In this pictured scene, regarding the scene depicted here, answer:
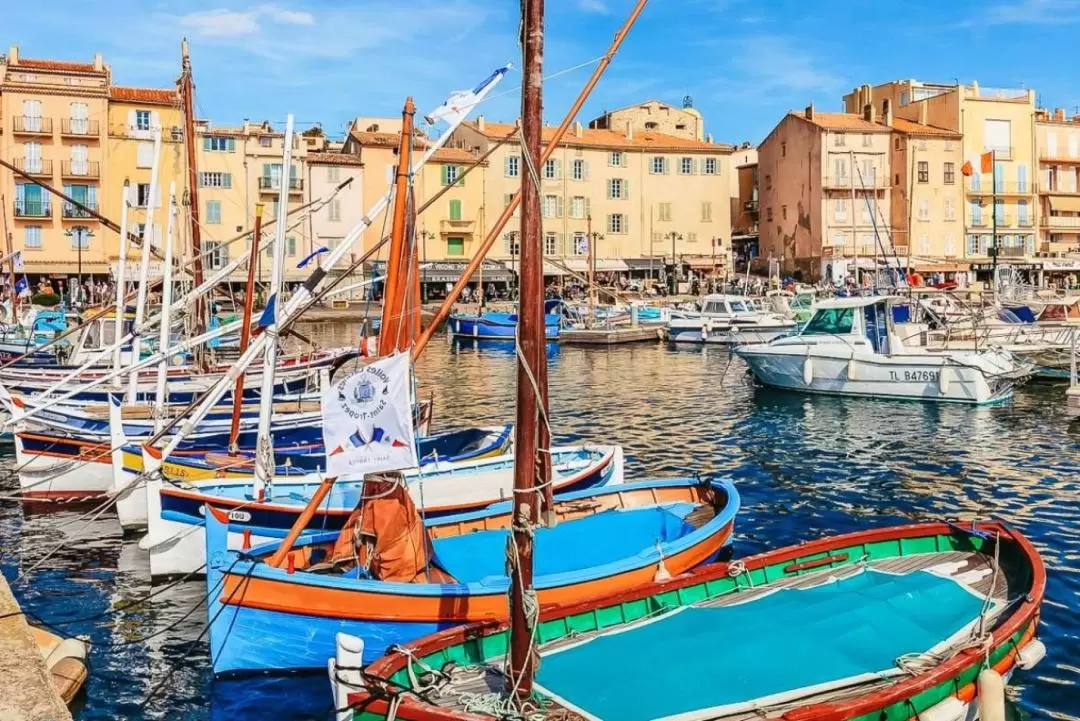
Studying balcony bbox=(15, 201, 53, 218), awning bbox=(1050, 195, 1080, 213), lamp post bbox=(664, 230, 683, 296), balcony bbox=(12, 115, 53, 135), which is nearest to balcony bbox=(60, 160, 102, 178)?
balcony bbox=(12, 115, 53, 135)

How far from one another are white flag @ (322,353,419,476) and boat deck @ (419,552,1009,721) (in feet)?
7.19

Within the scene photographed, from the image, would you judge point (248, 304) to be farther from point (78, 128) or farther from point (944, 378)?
point (78, 128)

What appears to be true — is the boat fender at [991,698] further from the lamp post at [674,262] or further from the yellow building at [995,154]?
the yellow building at [995,154]

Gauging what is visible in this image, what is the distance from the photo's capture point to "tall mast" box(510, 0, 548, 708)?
26.9 feet

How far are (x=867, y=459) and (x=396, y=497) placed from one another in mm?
15342

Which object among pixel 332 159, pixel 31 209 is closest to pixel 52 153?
pixel 31 209

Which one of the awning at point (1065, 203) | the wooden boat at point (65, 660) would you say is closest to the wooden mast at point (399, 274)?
the wooden boat at point (65, 660)

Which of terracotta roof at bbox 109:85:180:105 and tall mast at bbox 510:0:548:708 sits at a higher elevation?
terracotta roof at bbox 109:85:180:105

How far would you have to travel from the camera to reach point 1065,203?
85.7 m

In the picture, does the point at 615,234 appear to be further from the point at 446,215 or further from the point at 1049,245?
the point at 1049,245

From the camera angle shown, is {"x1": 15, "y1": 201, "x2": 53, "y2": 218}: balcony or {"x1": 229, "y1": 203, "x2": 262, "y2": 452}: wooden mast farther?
{"x1": 15, "y1": 201, "x2": 53, "y2": 218}: balcony

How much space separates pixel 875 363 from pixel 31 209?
59.0 meters

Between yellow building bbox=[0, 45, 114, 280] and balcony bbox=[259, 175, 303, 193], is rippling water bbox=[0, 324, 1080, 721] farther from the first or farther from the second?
yellow building bbox=[0, 45, 114, 280]

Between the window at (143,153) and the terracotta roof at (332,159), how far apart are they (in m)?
10.9
